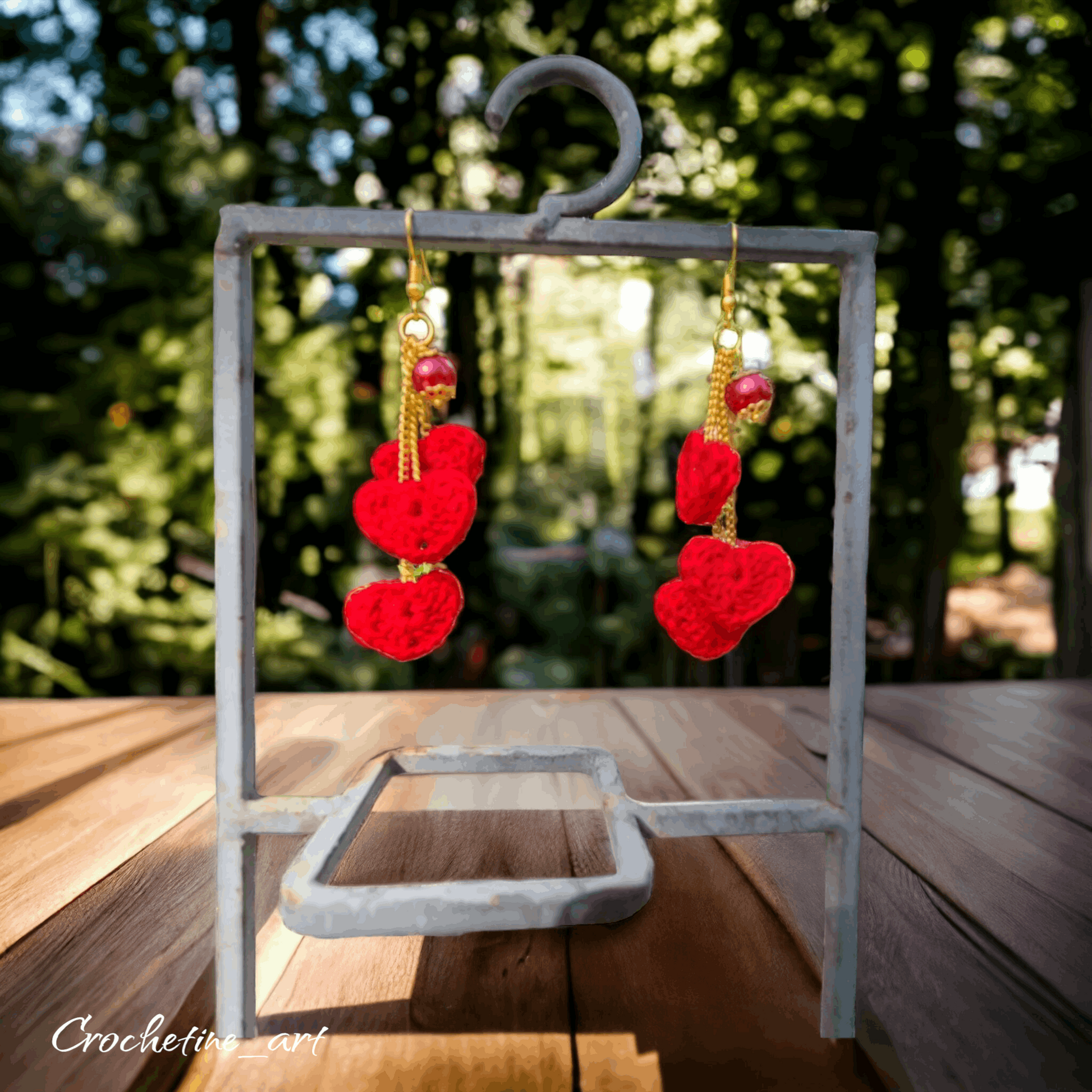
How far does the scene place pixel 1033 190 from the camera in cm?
171

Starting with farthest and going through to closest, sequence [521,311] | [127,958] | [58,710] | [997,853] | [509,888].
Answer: [521,311] < [58,710] < [997,853] < [127,958] < [509,888]

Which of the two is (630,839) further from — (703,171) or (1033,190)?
(1033,190)

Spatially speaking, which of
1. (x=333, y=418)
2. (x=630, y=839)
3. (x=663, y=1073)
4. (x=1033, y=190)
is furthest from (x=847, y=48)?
(x=663, y=1073)

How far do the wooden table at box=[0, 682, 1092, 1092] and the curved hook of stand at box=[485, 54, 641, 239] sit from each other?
65cm

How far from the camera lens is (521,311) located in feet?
5.48

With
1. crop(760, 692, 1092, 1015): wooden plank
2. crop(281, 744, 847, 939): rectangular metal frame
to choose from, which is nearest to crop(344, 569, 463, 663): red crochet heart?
crop(281, 744, 847, 939): rectangular metal frame

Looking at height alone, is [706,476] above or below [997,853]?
above

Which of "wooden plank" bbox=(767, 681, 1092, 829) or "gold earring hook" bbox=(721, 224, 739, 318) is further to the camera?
"wooden plank" bbox=(767, 681, 1092, 829)

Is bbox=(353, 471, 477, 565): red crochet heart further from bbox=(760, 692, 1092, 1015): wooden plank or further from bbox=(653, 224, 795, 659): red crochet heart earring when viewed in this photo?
bbox=(760, 692, 1092, 1015): wooden plank

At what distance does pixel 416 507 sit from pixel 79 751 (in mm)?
1094

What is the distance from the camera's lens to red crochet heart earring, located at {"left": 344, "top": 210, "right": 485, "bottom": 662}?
50cm

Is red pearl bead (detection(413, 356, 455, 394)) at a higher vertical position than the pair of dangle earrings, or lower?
higher

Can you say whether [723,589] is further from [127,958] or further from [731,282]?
[127,958]

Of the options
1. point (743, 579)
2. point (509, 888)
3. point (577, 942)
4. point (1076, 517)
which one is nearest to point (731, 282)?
point (743, 579)
